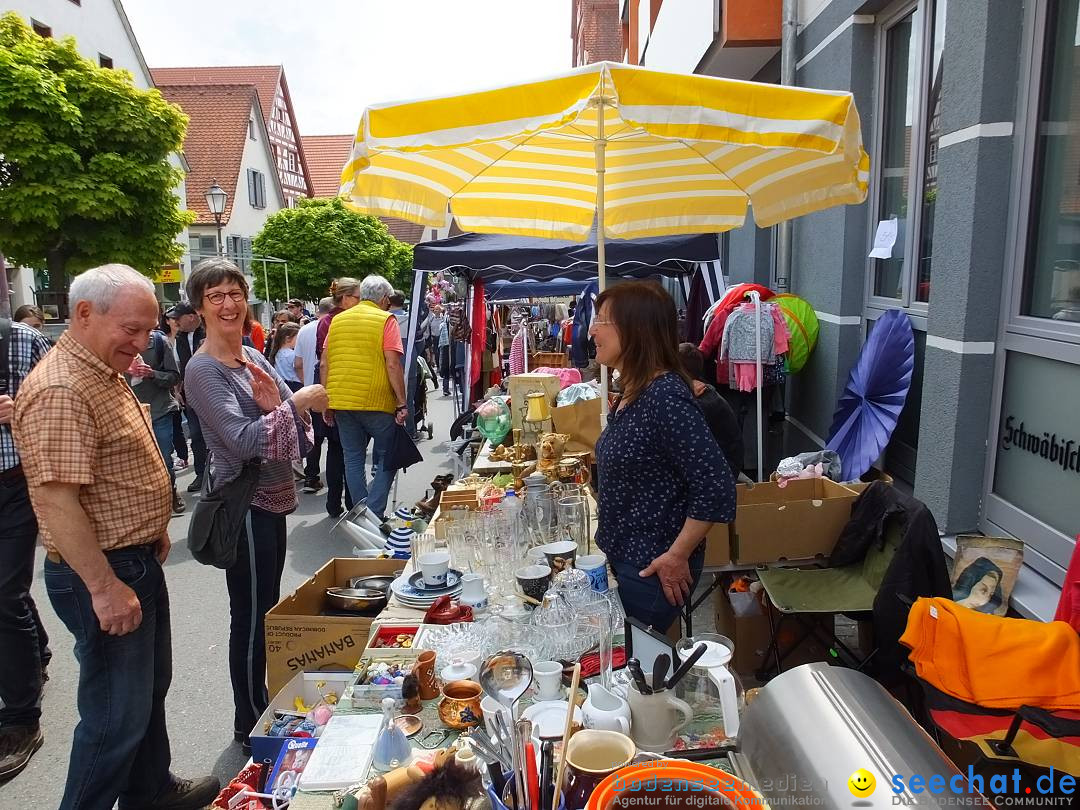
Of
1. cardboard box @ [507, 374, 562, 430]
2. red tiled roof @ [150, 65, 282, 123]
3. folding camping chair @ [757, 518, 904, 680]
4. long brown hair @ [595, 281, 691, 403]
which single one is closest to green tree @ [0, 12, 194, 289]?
cardboard box @ [507, 374, 562, 430]

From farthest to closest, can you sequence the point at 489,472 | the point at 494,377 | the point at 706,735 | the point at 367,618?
1. the point at 494,377
2. the point at 489,472
3. the point at 367,618
4. the point at 706,735

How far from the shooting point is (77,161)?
593 inches

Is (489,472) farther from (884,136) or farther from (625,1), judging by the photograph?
(625,1)

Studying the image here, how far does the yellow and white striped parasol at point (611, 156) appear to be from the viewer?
238 centimetres

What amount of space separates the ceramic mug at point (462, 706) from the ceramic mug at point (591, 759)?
41 centimetres

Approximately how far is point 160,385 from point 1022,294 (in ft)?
22.7

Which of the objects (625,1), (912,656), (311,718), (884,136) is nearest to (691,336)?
(884,136)

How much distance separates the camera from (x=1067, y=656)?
7.13 feet

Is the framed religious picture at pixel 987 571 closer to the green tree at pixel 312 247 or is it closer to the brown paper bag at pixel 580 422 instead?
the brown paper bag at pixel 580 422

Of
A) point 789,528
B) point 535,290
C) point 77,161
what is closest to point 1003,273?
point 789,528

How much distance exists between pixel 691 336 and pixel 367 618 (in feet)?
17.1

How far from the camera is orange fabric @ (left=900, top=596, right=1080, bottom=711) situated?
217 centimetres

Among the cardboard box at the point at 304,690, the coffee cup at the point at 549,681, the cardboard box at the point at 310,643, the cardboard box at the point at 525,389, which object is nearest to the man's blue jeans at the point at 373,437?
the cardboard box at the point at 525,389

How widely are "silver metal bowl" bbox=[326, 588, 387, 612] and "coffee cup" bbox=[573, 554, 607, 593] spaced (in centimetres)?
86
